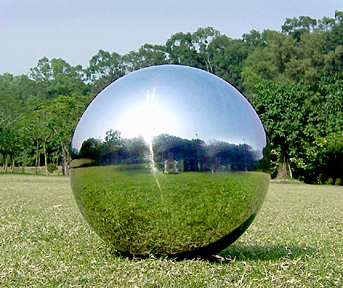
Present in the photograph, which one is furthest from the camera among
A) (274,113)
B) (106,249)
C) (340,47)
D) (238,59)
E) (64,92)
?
(64,92)

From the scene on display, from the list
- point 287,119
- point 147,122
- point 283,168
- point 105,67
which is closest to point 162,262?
point 147,122

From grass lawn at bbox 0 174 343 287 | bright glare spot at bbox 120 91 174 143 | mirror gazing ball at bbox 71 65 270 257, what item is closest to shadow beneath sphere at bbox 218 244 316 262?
grass lawn at bbox 0 174 343 287

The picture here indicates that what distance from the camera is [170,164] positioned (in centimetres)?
610

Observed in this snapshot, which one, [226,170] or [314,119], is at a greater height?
[314,119]

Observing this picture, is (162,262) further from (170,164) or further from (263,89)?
(263,89)

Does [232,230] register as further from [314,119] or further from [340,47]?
[340,47]

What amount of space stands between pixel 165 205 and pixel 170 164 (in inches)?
19.9

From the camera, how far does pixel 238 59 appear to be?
92.7 metres

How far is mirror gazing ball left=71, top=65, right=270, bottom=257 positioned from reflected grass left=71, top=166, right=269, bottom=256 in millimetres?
12

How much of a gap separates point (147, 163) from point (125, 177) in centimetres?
34

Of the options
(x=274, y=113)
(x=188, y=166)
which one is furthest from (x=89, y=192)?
(x=274, y=113)

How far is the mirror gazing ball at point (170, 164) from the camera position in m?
6.11

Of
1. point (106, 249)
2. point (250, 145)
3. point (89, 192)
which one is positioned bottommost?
point (106, 249)

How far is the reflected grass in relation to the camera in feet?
20.0
